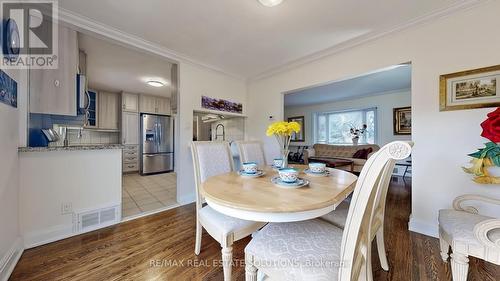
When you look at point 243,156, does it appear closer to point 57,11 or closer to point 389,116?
point 57,11

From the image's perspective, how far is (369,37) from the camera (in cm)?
228

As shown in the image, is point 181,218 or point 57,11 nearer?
point 57,11

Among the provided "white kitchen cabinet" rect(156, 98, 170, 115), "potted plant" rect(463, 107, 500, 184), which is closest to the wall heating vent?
"potted plant" rect(463, 107, 500, 184)

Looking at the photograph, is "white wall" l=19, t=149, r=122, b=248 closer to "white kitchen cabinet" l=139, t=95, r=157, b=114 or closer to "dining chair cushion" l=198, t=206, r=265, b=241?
"dining chair cushion" l=198, t=206, r=265, b=241

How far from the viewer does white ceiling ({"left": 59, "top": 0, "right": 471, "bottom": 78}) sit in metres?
1.76

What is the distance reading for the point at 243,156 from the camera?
2.09 m

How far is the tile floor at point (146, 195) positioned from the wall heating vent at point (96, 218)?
0.20 metres

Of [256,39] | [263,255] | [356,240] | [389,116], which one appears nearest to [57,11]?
[256,39]

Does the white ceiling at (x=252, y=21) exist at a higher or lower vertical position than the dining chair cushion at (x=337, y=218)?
higher

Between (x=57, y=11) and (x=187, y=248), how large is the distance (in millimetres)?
2663

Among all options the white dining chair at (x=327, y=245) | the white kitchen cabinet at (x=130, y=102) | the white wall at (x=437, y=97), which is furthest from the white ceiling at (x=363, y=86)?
the white kitchen cabinet at (x=130, y=102)

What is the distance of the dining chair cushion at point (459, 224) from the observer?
1.09 metres

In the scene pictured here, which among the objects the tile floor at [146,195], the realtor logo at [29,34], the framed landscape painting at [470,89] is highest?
the realtor logo at [29,34]

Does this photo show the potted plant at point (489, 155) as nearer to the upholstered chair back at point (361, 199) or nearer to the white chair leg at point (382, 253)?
the white chair leg at point (382, 253)
